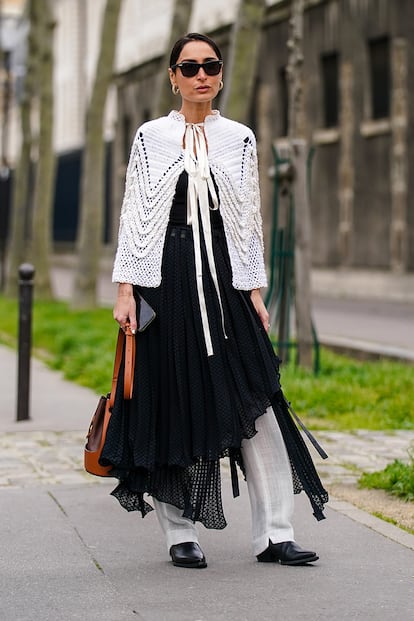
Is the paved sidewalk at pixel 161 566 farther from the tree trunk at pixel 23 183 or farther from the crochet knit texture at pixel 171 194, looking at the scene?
the tree trunk at pixel 23 183

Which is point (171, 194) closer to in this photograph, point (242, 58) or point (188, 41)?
point (188, 41)

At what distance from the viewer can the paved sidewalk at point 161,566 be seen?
5.20 metres

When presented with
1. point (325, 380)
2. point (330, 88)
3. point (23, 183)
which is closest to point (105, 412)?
point (325, 380)

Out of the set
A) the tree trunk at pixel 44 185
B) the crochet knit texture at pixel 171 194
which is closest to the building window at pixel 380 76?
the tree trunk at pixel 44 185

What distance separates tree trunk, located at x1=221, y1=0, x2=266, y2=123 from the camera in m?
16.8

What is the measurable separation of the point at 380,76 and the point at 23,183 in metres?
6.47

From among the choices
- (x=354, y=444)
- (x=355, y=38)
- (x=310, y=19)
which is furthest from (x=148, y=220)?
(x=310, y=19)

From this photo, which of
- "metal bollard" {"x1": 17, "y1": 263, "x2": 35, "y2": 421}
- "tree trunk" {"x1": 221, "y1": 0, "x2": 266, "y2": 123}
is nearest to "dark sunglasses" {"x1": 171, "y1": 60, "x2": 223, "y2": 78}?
"metal bollard" {"x1": 17, "y1": 263, "x2": 35, "y2": 421}

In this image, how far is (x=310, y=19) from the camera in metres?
31.5

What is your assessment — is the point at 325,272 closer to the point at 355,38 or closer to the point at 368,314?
the point at 355,38

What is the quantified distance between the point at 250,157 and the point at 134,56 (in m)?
45.4

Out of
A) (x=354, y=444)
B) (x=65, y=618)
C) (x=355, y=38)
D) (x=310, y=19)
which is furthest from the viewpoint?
(x=310, y=19)

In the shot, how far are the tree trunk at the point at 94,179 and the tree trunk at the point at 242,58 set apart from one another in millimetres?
4669
